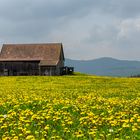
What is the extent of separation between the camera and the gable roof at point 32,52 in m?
101

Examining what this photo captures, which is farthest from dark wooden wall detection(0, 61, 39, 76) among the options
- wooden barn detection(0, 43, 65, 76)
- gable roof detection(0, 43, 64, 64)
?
gable roof detection(0, 43, 64, 64)

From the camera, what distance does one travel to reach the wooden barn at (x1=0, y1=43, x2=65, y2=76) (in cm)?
10012

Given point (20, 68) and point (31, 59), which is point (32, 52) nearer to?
point (31, 59)

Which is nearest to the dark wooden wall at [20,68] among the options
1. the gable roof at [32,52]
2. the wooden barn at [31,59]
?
the wooden barn at [31,59]

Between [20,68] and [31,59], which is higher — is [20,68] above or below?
below

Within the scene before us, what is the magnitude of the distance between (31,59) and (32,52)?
206 cm

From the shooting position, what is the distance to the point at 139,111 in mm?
14742

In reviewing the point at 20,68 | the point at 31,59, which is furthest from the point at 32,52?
the point at 20,68

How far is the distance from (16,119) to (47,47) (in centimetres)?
8933

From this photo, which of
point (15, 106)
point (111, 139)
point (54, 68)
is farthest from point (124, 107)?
point (54, 68)

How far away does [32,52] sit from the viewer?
103 meters

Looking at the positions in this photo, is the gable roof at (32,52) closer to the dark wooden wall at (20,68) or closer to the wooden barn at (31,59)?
the wooden barn at (31,59)

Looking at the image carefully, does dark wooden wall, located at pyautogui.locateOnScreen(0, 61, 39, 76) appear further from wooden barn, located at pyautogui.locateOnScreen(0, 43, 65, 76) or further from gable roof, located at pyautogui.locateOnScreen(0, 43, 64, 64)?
gable roof, located at pyautogui.locateOnScreen(0, 43, 64, 64)

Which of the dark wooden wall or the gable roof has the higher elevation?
the gable roof
